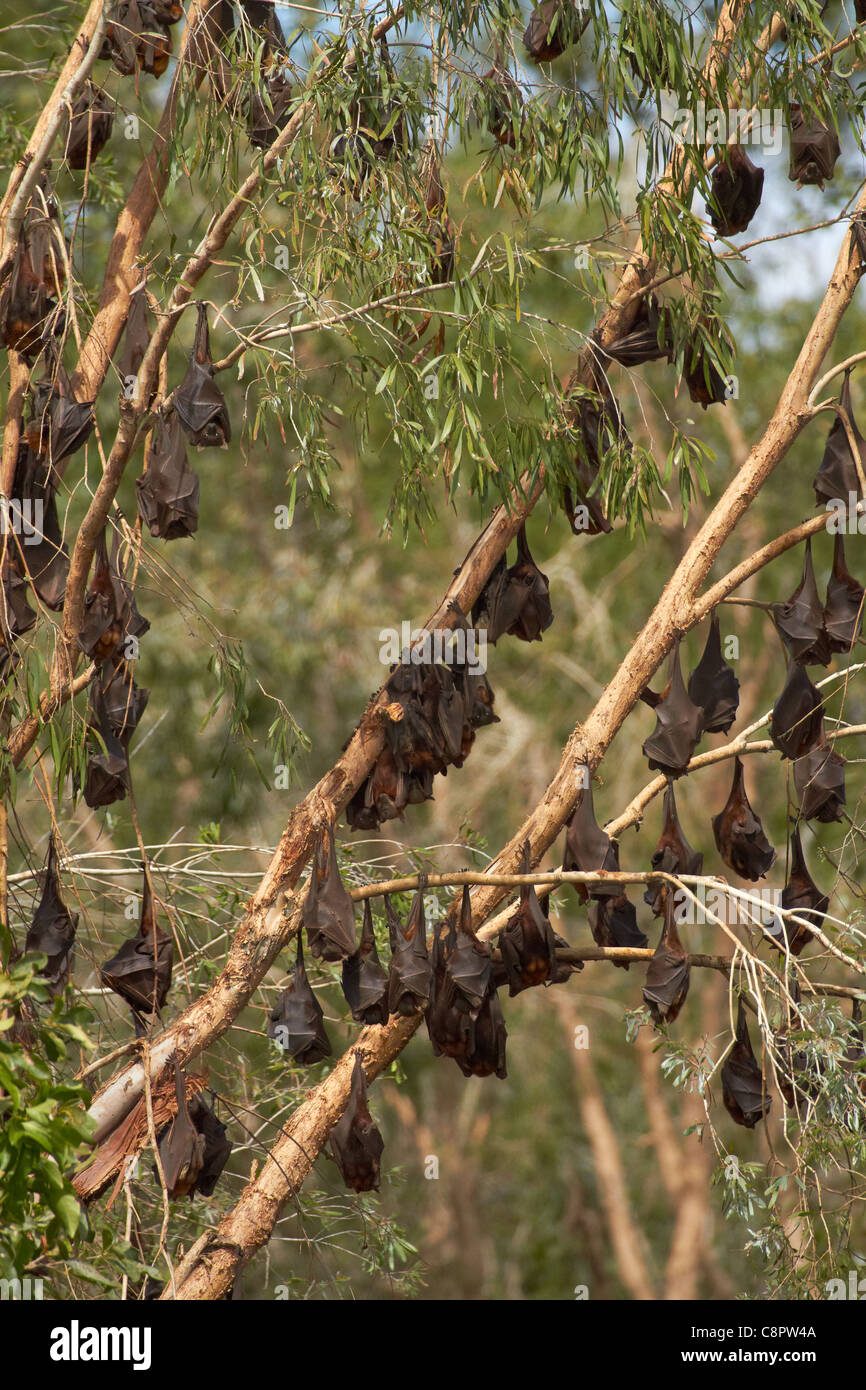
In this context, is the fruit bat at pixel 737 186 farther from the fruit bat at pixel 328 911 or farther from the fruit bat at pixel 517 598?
the fruit bat at pixel 328 911

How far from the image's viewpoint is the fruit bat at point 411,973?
4629 millimetres

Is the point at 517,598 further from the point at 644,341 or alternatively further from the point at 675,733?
the point at 644,341

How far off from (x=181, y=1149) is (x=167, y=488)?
2.06 m

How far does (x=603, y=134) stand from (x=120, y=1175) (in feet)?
11.4

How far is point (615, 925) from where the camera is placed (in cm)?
499

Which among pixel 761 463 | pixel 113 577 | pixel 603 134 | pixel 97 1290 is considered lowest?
pixel 97 1290

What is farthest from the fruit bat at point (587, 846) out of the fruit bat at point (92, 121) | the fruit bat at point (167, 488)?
the fruit bat at point (92, 121)

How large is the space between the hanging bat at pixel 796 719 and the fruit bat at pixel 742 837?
39 centimetres

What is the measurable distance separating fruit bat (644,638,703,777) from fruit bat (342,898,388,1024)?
106cm

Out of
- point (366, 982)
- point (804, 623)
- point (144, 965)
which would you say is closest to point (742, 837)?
point (804, 623)

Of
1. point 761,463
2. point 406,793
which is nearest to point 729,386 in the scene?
point 761,463

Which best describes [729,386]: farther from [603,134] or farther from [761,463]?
[603,134]

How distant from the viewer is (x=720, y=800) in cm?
1378

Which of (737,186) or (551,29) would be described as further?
(737,186)
